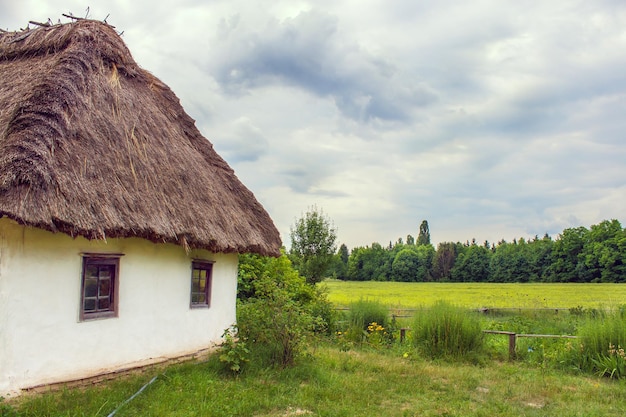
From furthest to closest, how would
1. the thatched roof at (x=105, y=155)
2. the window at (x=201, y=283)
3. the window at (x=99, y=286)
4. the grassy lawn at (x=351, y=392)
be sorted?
the window at (x=201, y=283) < the window at (x=99, y=286) < the grassy lawn at (x=351, y=392) < the thatched roof at (x=105, y=155)

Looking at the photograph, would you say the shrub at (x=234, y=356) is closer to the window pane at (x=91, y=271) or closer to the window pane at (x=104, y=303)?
the window pane at (x=104, y=303)

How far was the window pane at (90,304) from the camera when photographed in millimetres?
6770

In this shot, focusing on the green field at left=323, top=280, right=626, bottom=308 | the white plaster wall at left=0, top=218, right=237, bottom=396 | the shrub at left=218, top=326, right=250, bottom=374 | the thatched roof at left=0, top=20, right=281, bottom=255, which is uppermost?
the thatched roof at left=0, top=20, right=281, bottom=255

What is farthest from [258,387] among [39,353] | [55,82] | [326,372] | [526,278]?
[526,278]

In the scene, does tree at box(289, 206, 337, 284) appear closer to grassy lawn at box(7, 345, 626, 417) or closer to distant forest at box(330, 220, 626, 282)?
grassy lawn at box(7, 345, 626, 417)

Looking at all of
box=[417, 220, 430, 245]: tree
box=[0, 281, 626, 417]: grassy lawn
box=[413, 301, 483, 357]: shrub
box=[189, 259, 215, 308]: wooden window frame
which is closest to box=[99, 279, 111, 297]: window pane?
box=[0, 281, 626, 417]: grassy lawn

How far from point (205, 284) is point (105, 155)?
3168 millimetres

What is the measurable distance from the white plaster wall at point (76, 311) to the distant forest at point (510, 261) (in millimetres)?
35825

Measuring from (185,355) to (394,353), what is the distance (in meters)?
4.74

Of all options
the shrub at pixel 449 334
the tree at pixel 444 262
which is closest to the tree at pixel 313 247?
the shrub at pixel 449 334

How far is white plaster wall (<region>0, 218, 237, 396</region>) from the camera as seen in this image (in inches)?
228

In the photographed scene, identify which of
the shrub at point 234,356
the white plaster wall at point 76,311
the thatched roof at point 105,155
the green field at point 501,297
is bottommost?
the green field at point 501,297

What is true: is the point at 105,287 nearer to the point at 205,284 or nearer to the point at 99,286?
the point at 99,286

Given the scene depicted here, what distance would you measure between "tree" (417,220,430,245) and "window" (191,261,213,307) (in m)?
82.2
